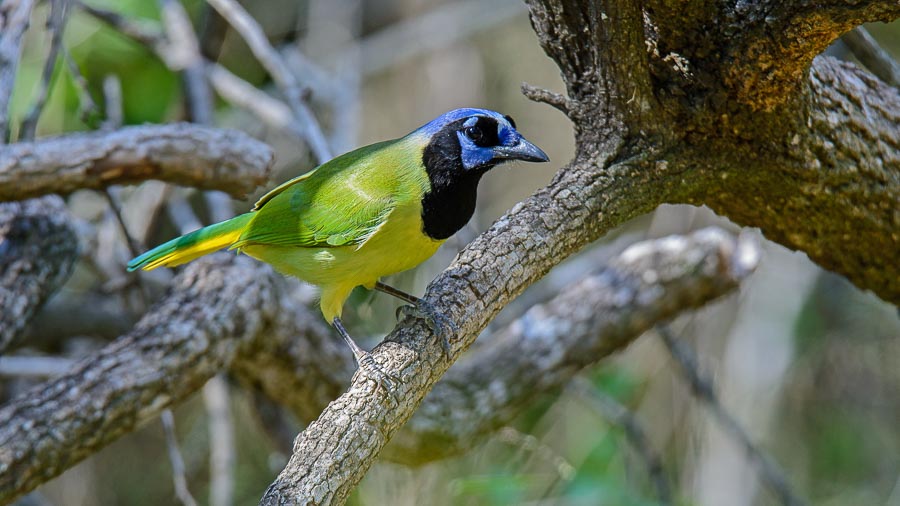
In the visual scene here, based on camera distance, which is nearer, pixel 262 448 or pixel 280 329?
pixel 280 329

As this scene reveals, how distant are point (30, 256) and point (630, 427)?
2.76 m

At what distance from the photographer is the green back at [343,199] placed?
10.5ft

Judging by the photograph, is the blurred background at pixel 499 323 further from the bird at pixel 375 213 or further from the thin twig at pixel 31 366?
the bird at pixel 375 213

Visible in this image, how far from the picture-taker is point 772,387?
213 inches

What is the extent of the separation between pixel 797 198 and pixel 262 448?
A: 3.88m

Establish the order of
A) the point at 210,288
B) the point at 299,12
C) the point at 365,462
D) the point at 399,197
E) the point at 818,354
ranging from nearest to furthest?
the point at 365,462, the point at 399,197, the point at 210,288, the point at 818,354, the point at 299,12

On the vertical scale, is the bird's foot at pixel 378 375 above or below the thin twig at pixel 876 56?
above

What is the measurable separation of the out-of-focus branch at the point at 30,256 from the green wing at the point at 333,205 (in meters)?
0.77

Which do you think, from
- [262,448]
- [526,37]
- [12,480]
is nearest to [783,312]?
[526,37]

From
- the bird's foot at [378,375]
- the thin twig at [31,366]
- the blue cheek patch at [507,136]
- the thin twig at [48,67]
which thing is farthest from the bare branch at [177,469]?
the blue cheek patch at [507,136]

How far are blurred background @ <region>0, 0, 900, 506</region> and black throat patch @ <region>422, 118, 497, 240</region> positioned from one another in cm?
133

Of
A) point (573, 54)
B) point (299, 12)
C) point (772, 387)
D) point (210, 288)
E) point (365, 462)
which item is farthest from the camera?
point (299, 12)

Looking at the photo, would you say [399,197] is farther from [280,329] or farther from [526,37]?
[526,37]

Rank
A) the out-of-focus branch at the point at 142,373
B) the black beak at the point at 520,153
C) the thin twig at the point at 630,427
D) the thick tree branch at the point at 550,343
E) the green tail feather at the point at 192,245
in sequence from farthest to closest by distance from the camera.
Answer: the thin twig at the point at 630,427 < the thick tree branch at the point at 550,343 < the green tail feather at the point at 192,245 < the black beak at the point at 520,153 < the out-of-focus branch at the point at 142,373
